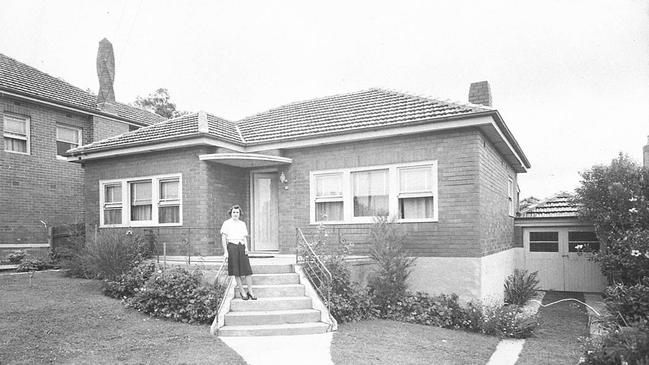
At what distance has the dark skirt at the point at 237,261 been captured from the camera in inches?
364

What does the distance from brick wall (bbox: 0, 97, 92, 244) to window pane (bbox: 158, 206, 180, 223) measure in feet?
18.6

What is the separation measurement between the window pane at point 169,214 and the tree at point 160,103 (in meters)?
30.3

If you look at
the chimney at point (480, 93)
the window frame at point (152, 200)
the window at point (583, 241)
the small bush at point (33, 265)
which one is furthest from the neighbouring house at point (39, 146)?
the window at point (583, 241)

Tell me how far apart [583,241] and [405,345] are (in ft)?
39.2

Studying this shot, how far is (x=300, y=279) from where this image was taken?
10141mm

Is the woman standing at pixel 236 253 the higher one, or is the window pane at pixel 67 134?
the window pane at pixel 67 134

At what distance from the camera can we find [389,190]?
12414 millimetres

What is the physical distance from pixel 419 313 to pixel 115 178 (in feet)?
33.1

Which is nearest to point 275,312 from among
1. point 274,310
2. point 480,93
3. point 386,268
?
point 274,310

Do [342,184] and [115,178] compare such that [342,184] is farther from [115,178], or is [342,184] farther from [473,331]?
[115,178]

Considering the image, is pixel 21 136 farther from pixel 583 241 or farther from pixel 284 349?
pixel 583 241

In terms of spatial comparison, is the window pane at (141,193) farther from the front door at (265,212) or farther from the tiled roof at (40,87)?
the tiled roof at (40,87)

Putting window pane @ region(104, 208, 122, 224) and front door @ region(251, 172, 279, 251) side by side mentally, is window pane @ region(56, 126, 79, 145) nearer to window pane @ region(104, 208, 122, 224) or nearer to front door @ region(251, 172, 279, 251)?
window pane @ region(104, 208, 122, 224)

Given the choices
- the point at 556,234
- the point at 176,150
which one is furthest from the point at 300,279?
the point at 556,234
